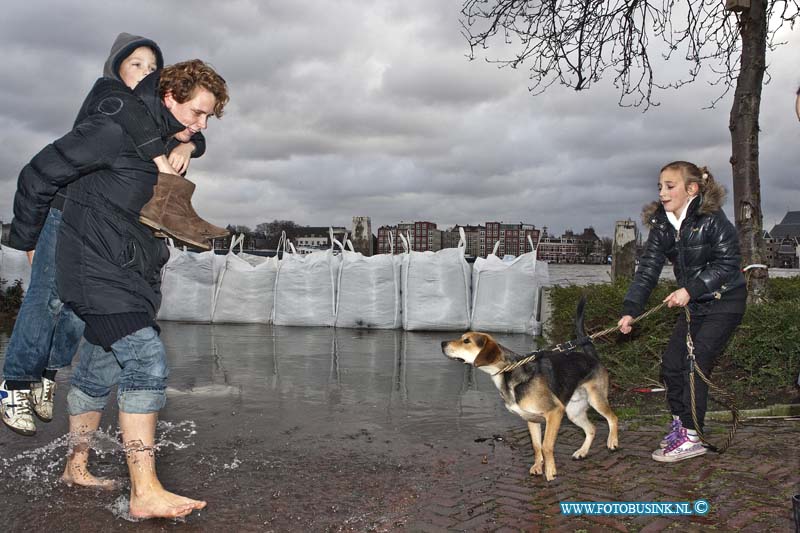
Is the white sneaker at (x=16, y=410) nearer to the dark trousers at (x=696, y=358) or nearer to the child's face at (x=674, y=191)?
the dark trousers at (x=696, y=358)

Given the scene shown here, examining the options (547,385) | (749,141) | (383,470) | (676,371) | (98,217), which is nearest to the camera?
(98,217)

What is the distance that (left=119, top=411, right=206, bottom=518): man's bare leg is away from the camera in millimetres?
3178

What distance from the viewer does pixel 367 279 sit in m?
13.0

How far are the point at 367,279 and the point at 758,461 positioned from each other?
9291mm

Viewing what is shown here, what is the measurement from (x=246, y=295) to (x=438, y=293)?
164 inches

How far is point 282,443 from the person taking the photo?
4.80 meters

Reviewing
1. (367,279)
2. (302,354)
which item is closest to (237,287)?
(367,279)

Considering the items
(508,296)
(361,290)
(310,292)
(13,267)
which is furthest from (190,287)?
(508,296)

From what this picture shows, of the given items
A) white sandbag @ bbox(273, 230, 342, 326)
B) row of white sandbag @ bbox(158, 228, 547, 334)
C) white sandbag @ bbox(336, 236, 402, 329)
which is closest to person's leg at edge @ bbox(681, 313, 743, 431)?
row of white sandbag @ bbox(158, 228, 547, 334)

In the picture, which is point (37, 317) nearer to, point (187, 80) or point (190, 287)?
point (187, 80)

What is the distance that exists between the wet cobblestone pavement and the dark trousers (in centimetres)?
36

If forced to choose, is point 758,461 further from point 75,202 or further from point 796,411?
point 75,202

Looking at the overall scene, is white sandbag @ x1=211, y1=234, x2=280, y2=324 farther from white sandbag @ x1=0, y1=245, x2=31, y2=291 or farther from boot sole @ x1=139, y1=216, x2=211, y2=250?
boot sole @ x1=139, y1=216, x2=211, y2=250

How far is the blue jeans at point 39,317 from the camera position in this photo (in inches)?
131
